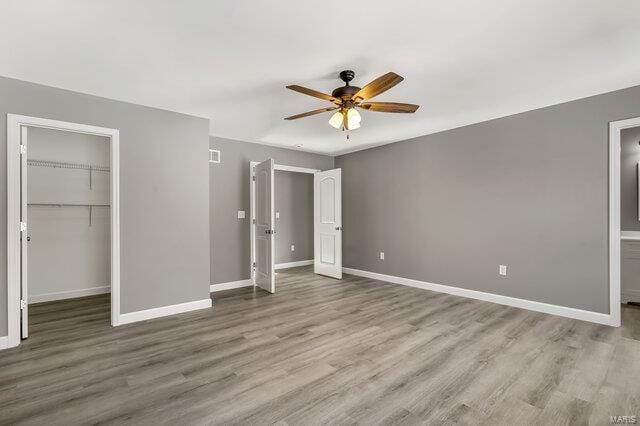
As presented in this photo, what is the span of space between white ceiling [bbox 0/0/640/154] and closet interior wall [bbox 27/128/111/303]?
1.87 metres

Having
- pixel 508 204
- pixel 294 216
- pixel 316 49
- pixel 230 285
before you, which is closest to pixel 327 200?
pixel 294 216

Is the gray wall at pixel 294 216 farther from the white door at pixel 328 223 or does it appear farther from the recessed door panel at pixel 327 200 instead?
the recessed door panel at pixel 327 200

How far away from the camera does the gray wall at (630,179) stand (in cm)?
430

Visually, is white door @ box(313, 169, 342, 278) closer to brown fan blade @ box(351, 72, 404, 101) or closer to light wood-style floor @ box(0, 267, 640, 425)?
light wood-style floor @ box(0, 267, 640, 425)

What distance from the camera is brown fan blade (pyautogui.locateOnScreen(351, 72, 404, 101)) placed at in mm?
2258

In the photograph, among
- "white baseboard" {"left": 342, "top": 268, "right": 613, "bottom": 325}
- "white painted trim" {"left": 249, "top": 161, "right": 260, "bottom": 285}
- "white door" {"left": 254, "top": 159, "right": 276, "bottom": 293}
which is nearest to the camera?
"white baseboard" {"left": 342, "top": 268, "right": 613, "bottom": 325}

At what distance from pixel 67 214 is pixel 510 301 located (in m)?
6.31

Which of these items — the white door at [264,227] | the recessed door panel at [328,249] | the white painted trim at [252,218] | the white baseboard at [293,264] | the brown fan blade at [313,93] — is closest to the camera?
the brown fan blade at [313,93]

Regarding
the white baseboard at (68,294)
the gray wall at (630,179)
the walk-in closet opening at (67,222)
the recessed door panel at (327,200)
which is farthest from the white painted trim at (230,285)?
the gray wall at (630,179)

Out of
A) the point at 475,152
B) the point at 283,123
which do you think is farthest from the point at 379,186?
the point at 283,123

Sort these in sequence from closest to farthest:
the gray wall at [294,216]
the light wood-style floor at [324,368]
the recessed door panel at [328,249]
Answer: the light wood-style floor at [324,368] → the recessed door panel at [328,249] → the gray wall at [294,216]

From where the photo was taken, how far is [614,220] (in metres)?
3.26

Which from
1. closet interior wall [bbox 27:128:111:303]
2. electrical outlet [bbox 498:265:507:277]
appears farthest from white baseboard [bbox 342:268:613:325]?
closet interior wall [bbox 27:128:111:303]

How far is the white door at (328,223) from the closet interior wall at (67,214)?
3568 millimetres
